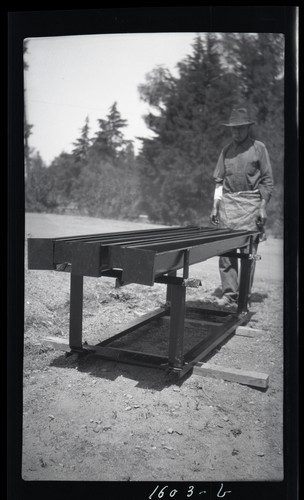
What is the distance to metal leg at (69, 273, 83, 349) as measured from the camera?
3654 millimetres

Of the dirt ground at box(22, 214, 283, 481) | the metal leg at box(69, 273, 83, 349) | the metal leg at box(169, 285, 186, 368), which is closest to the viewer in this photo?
the dirt ground at box(22, 214, 283, 481)

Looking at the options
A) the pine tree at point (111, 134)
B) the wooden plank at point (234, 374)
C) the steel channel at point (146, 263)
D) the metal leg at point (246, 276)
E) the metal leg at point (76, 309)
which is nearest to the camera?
the steel channel at point (146, 263)

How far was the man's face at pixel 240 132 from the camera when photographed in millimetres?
5312

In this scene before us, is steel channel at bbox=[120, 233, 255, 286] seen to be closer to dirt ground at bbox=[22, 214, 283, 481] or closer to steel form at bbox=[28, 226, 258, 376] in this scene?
steel form at bbox=[28, 226, 258, 376]

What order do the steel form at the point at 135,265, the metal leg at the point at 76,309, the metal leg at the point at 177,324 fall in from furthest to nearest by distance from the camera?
1. the metal leg at the point at 76,309
2. the metal leg at the point at 177,324
3. the steel form at the point at 135,265

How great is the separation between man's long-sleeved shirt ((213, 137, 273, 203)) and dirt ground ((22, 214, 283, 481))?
1.70m

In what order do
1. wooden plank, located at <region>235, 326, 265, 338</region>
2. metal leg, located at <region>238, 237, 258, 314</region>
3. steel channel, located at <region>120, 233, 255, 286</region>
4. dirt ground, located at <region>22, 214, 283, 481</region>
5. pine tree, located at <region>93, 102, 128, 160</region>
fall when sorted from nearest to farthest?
dirt ground, located at <region>22, 214, 283, 481</region> → steel channel, located at <region>120, 233, 255, 286</region> → wooden plank, located at <region>235, 326, 265, 338</region> → metal leg, located at <region>238, 237, 258, 314</region> → pine tree, located at <region>93, 102, 128, 160</region>

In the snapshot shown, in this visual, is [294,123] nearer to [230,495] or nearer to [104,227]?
[230,495]

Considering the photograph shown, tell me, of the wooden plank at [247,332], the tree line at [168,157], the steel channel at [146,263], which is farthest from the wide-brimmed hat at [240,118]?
the tree line at [168,157]

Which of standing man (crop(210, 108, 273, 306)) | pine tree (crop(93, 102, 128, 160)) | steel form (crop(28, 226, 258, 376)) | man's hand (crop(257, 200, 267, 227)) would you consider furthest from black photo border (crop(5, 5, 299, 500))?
man's hand (crop(257, 200, 267, 227))

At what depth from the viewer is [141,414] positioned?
3043 millimetres

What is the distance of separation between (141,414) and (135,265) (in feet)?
3.09

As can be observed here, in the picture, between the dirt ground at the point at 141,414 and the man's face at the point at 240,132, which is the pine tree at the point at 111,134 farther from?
the dirt ground at the point at 141,414

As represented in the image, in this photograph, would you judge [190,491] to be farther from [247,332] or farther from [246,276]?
[246,276]
